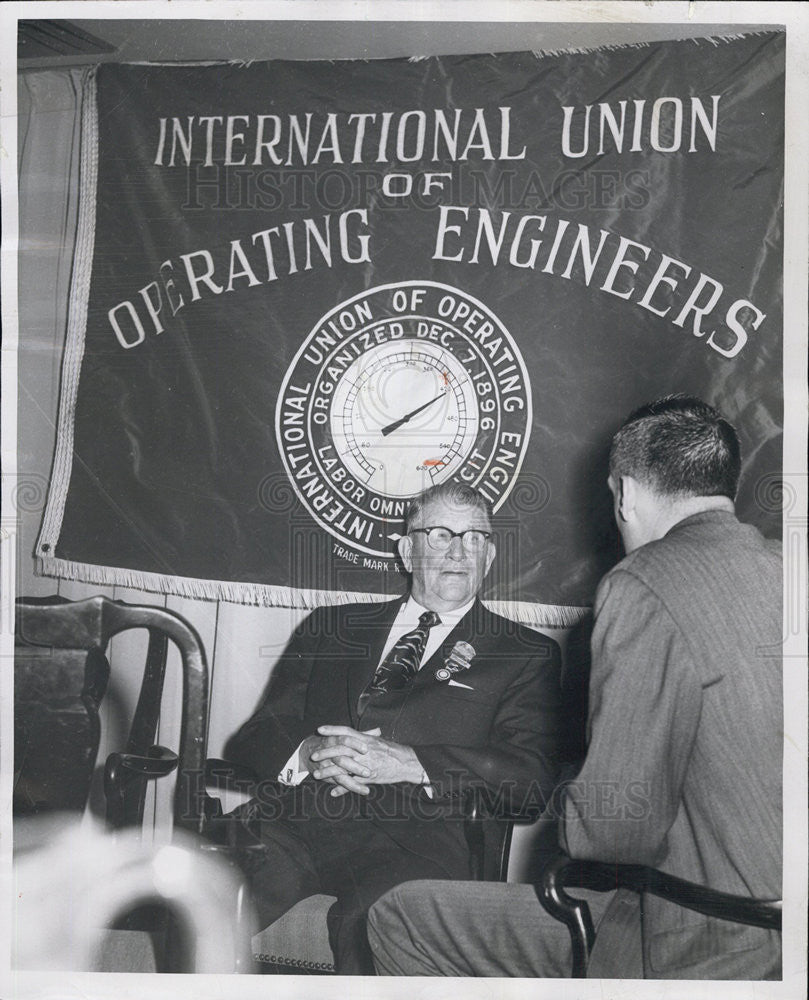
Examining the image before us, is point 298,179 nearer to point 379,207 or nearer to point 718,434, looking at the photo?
point 379,207

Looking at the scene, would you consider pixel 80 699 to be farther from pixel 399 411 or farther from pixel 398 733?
pixel 399 411

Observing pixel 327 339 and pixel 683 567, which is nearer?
pixel 683 567

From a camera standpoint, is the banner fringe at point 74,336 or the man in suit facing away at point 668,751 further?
the banner fringe at point 74,336

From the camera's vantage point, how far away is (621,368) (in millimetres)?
1364

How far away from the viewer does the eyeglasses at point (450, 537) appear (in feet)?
4.49

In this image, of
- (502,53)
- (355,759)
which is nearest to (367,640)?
(355,759)

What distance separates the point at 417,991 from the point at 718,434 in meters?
0.95

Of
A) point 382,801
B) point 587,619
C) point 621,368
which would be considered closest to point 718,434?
point 621,368

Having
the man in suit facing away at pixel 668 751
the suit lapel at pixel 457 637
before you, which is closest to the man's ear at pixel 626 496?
Answer: the man in suit facing away at pixel 668 751

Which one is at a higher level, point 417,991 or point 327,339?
point 327,339

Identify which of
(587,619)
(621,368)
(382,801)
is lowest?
(382,801)

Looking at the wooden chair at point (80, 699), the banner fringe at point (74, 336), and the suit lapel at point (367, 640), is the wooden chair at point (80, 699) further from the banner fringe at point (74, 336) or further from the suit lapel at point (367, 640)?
the suit lapel at point (367, 640)

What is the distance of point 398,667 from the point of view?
4.45 feet

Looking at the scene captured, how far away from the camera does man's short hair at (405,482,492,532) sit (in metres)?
1.37
